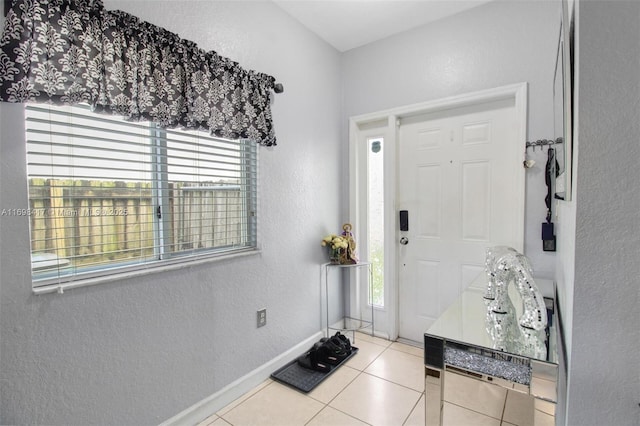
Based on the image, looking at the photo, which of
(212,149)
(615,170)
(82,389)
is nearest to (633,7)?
(615,170)

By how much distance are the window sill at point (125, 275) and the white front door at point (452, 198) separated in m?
1.50

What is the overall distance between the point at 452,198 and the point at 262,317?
1.71m

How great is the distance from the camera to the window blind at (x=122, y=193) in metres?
1.28

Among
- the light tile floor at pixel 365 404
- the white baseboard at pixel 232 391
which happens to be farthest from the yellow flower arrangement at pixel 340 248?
the light tile floor at pixel 365 404

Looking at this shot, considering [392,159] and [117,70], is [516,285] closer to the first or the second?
[392,159]

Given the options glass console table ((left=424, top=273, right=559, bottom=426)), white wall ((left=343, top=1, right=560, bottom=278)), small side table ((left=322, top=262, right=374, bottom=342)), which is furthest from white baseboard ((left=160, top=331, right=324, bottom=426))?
white wall ((left=343, top=1, right=560, bottom=278))

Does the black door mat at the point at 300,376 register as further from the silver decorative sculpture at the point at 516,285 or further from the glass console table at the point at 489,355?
the silver decorative sculpture at the point at 516,285

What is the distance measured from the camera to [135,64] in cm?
146

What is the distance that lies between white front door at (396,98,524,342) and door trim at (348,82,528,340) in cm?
3

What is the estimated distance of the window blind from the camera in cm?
128

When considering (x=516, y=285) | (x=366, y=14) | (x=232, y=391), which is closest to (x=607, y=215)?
(x=516, y=285)

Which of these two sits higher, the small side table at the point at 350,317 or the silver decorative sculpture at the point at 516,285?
the silver decorative sculpture at the point at 516,285

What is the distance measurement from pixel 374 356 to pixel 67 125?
2.44 meters

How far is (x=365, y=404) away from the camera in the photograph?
1.93 meters
